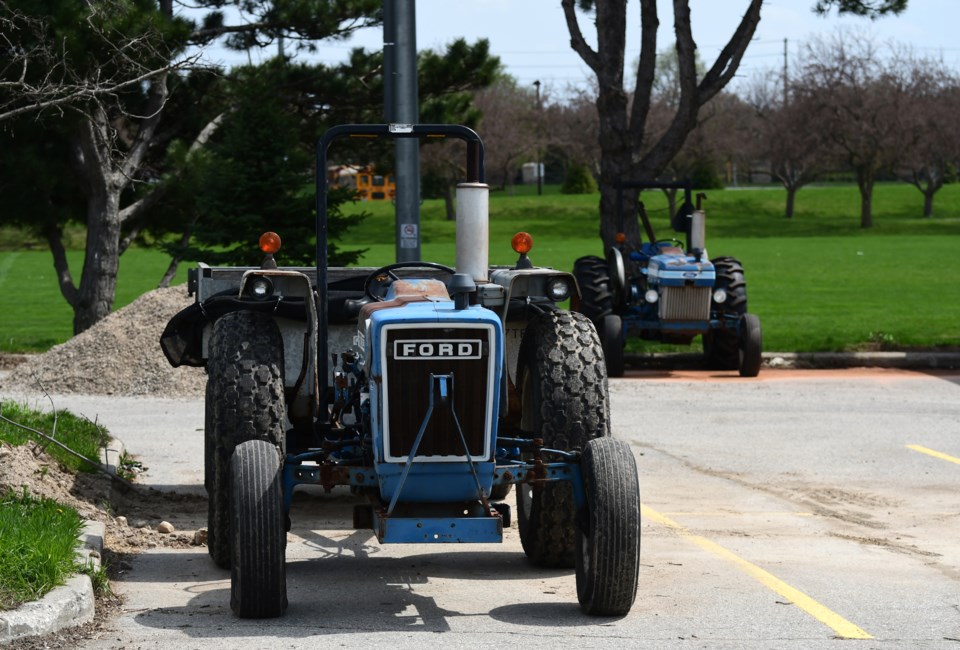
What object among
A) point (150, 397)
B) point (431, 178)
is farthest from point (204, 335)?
point (431, 178)

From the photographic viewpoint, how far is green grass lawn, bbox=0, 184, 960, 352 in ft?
78.5

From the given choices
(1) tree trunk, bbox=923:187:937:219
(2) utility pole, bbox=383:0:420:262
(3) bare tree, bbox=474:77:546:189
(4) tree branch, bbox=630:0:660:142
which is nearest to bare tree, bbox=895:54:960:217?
(1) tree trunk, bbox=923:187:937:219

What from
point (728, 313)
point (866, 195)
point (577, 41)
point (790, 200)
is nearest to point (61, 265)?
point (577, 41)

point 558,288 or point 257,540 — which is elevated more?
point 558,288

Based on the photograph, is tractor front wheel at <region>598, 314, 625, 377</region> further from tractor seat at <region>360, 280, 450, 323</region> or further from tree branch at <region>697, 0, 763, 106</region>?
tractor seat at <region>360, 280, 450, 323</region>

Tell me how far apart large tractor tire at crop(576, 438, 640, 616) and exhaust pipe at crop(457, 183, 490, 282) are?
1516 millimetres

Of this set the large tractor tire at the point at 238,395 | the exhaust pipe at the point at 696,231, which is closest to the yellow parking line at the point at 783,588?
the large tractor tire at the point at 238,395

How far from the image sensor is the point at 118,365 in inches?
658

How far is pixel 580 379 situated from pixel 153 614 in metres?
2.30

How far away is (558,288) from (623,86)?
579 inches

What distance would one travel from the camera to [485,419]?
6.62 metres

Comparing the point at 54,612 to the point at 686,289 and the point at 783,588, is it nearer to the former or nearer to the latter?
the point at 783,588

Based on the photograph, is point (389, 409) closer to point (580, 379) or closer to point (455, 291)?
point (455, 291)

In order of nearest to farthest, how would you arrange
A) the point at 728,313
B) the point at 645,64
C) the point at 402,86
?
the point at 402,86
the point at 728,313
the point at 645,64
